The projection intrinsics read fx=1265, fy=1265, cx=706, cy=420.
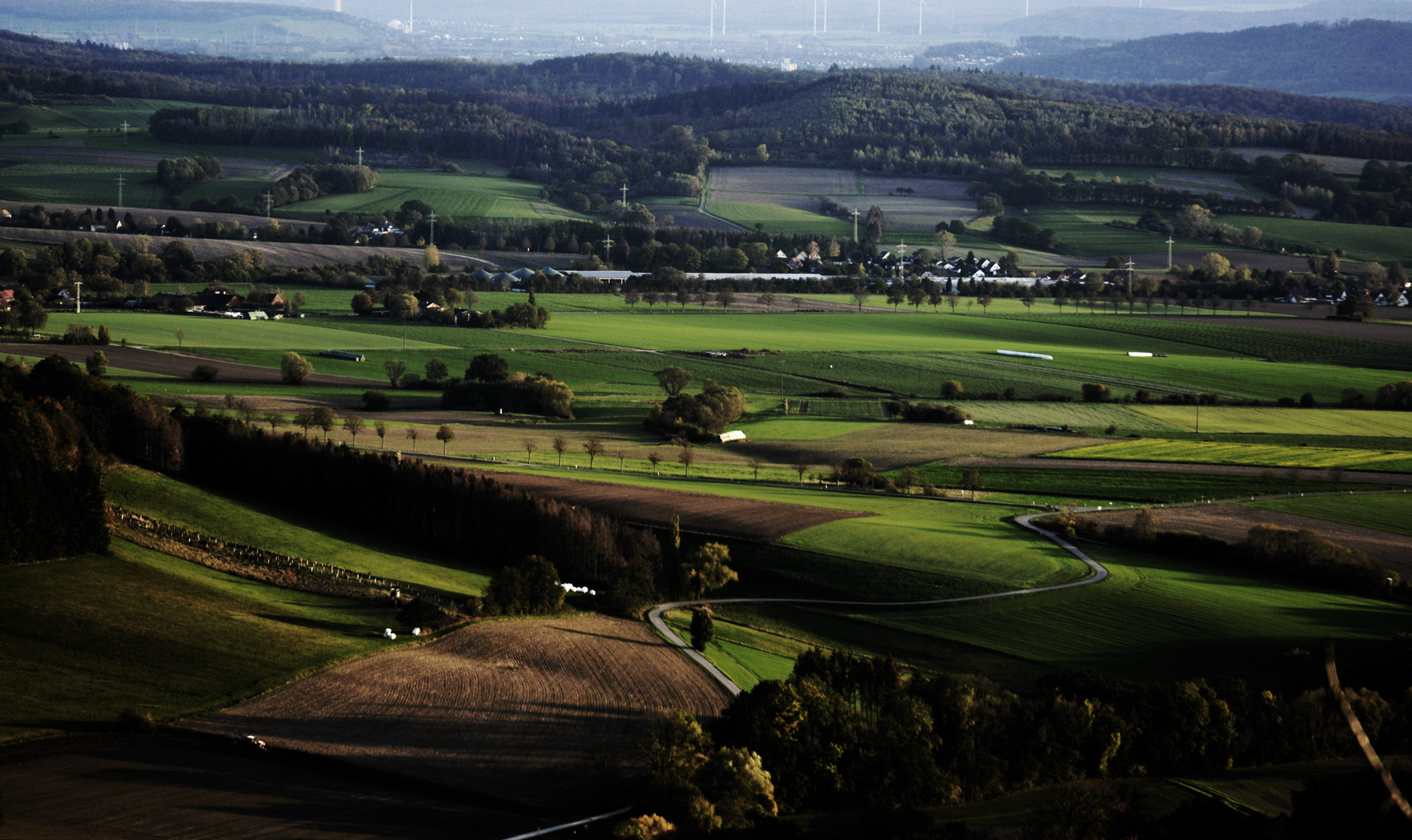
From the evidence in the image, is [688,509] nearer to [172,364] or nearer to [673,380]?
[673,380]

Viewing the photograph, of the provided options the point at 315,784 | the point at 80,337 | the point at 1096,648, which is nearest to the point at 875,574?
the point at 1096,648

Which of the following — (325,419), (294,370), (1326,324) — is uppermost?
(1326,324)

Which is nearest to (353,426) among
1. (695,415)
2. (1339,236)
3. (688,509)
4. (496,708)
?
(695,415)

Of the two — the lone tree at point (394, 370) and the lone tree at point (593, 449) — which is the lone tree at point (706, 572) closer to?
the lone tree at point (593, 449)

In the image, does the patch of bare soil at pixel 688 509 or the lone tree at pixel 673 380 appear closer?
the patch of bare soil at pixel 688 509

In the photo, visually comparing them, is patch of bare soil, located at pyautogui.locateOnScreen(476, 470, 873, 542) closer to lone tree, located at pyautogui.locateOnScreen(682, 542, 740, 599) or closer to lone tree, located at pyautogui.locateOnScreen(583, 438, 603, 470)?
lone tree, located at pyautogui.locateOnScreen(682, 542, 740, 599)

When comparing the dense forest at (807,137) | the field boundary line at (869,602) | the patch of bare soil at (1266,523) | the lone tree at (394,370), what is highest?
the dense forest at (807,137)

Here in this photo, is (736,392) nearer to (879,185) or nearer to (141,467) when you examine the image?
(141,467)

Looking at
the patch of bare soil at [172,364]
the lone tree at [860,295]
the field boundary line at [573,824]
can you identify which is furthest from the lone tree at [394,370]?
the field boundary line at [573,824]
